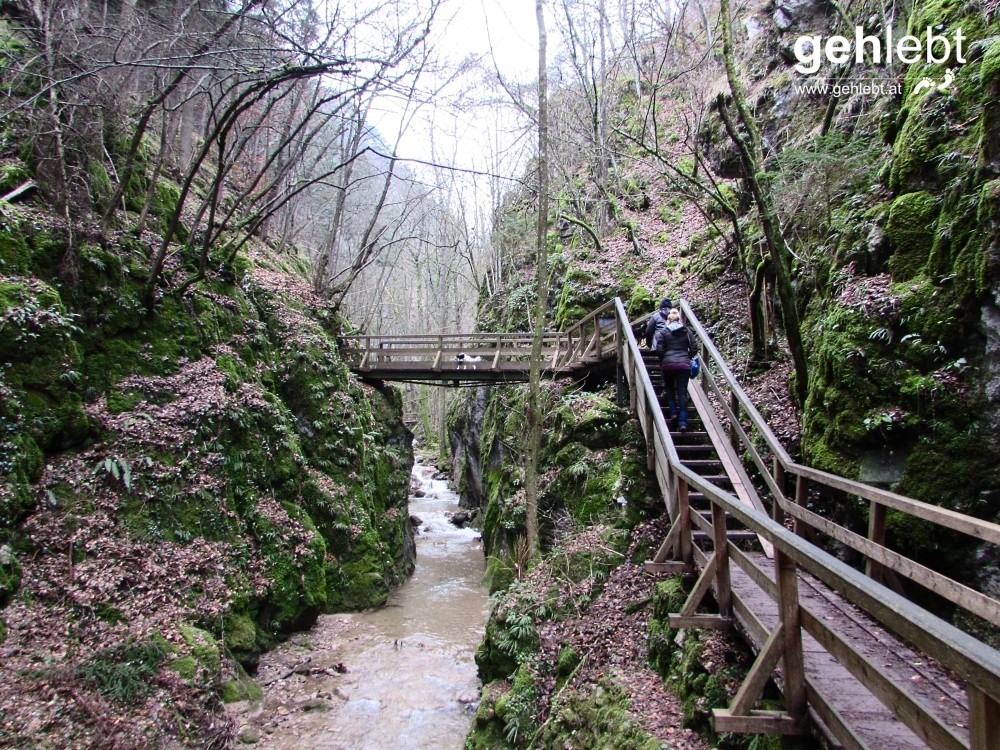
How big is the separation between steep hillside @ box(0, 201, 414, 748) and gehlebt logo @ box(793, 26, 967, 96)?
420 inches

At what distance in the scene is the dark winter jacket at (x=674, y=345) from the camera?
7629 mm

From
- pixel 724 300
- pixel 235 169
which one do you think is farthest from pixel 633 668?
pixel 235 169

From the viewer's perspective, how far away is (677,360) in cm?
762

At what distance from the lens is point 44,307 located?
298 inches

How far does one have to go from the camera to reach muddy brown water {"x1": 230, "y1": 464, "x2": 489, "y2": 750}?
7.67 meters

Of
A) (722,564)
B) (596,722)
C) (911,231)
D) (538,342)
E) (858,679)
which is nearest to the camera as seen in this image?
(858,679)

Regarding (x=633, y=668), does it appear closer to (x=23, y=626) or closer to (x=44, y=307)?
(x=23, y=626)

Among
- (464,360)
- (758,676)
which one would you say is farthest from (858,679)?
(464,360)

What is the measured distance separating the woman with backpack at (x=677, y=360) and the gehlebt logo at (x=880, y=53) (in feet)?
12.1

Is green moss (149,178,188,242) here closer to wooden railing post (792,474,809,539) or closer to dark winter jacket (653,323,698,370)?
dark winter jacket (653,323,698,370)

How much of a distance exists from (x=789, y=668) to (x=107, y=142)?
1356 cm

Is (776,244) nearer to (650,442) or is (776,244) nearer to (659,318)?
(659,318)

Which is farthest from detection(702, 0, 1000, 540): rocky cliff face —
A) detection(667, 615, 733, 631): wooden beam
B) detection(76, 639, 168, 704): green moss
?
detection(76, 639, 168, 704): green moss

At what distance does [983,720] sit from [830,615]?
2.74 meters
